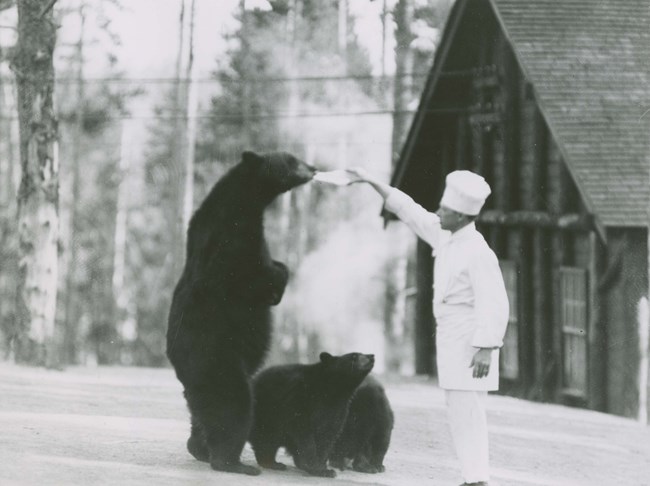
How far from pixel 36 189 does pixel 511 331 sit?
8.60 m

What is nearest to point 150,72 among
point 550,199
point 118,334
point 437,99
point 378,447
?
point 118,334

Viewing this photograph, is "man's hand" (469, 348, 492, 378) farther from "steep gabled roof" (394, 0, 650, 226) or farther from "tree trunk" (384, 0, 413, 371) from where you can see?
"tree trunk" (384, 0, 413, 371)

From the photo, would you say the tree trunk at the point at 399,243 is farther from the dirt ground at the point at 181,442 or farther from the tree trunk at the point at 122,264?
the dirt ground at the point at 181,442

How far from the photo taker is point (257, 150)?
4284 cm

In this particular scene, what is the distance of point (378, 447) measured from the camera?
31.8 ft

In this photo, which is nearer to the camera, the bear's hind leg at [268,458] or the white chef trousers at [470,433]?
the white chef trousers at [470,433]

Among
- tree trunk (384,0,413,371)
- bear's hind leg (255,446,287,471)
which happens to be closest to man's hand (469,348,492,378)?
bear's hind leg (255,446,287,471)

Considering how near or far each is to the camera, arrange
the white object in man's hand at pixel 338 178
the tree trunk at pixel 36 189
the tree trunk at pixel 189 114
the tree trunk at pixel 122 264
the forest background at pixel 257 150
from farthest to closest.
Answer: the tree trunk at pixel 122 264 → the forest background at pixel 257 150 → the tree trunk at pixel 189 114 → the tree trunk at pixel 36 189 → the white object in man's hand at pixel 338 178

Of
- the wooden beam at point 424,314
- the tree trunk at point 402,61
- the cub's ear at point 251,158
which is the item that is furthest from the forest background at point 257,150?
the cub's ear at point 251,158

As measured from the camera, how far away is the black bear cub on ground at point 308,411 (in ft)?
29.7

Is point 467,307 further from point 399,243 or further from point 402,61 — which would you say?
point 399,243

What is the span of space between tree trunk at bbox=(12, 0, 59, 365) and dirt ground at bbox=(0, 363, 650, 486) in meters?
1.73

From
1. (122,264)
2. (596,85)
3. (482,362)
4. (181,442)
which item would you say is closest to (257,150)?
(122,264)

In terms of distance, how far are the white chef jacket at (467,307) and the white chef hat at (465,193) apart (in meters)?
0.17
